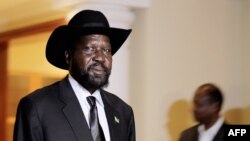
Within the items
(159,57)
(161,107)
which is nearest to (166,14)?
(159,57)

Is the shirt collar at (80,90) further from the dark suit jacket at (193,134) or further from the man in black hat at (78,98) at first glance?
the dark suit jacket at (193,134)

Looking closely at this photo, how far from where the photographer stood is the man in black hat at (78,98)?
5.04 feet

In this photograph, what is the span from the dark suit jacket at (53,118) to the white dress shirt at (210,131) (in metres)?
0.87

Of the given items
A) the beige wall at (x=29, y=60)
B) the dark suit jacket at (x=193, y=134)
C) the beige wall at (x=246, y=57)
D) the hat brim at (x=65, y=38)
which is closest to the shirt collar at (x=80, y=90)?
the hat brim at (x=65, y=38)

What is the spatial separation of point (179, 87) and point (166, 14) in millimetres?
404

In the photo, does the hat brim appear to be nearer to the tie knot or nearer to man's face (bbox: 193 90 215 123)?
the tie knot

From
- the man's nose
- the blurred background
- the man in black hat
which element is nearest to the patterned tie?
the man in black hat

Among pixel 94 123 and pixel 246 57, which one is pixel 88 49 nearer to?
pixel 94 123

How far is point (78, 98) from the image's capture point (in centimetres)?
163

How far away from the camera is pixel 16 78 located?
15.4 ft

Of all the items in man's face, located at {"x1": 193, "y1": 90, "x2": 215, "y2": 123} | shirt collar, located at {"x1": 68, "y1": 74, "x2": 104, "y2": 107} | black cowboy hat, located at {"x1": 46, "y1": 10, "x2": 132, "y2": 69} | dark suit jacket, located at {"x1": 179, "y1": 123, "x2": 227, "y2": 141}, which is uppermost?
black cowboy hat, located at {"x1": 46, "y1": 10, "x2": 132, "y2": 69}

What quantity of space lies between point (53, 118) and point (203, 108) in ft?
3.67

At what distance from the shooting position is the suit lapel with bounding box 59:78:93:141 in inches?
60.8

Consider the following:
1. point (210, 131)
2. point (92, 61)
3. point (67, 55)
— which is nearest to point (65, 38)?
point (67, 55)
